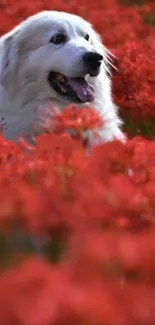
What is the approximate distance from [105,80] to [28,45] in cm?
49

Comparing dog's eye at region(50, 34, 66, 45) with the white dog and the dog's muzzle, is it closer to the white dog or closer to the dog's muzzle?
the white dog

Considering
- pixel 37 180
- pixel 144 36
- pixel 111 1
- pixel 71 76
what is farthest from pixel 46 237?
pixel 111 1

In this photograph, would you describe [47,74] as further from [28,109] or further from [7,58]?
[7,58]

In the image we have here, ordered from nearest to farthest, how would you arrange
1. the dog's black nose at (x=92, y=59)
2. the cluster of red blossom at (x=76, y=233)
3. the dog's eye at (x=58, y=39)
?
the cluster of red blossom at (x=76, y=233) → the dog's black nose at (x=92, y=59) → the dog's eye at (x=58, y=39)

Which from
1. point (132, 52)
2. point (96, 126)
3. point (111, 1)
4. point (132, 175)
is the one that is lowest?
point (111, 1)

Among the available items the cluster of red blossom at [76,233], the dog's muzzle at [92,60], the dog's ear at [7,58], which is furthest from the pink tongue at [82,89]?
the cluster of red blossom at [76,233]

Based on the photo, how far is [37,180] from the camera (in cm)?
194

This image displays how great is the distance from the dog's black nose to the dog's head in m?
0.02

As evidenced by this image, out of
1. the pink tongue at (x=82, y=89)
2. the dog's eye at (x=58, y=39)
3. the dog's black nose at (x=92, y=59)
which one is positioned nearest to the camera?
the dog's black nose at (x=92, y=59)

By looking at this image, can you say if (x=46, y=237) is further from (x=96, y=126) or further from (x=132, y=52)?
(x=132, y=52)

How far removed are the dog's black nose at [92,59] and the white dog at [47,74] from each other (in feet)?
0.10

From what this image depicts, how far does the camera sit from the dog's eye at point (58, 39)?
4762mm

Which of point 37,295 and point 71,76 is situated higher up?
point 37,295

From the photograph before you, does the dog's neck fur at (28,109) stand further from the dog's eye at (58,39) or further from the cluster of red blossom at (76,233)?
the cluster of red blossom at (76,233)
